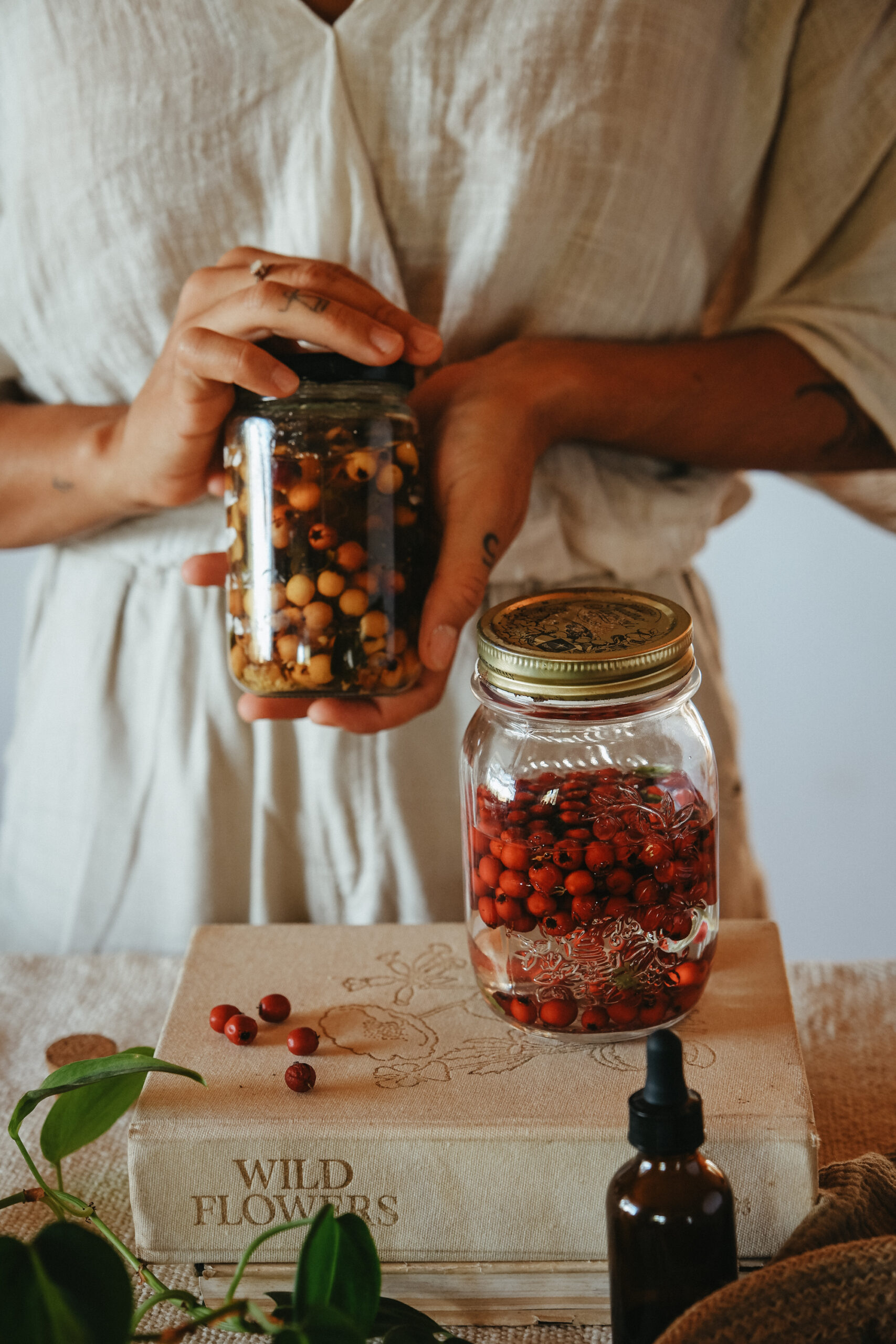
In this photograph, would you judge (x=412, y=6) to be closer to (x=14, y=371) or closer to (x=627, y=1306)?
(x=14, y=371)

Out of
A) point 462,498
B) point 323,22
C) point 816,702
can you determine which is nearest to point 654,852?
point 462,498

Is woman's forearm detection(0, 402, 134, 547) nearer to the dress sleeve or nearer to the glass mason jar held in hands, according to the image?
the glass mason jar held in hands

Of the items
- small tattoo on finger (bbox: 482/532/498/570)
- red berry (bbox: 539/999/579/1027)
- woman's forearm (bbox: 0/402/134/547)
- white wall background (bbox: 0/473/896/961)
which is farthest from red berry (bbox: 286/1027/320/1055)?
white wall background (bbox: 0/473/896/961)

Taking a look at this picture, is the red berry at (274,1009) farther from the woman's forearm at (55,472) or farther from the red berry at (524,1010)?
the woman's forearm at (55,472)

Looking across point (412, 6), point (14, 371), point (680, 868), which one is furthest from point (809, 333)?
point (14, 371)

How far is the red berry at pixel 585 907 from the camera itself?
19.3 inches

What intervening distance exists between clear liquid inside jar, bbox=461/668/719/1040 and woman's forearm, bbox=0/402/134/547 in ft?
1.16

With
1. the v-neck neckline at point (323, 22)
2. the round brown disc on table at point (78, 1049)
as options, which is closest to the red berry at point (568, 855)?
the round brown disc on table at point (78, 1049)

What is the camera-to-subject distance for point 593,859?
489 millimetres

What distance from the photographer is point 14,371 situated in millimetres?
845

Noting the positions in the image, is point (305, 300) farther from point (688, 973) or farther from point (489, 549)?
point (688, 973)

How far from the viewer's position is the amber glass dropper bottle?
0.42 meters

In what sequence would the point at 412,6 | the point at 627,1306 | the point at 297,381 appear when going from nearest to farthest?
the point at 627,1306 → the point at 297,381 → the point at 412,6

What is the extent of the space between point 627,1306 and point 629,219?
2.02ft
